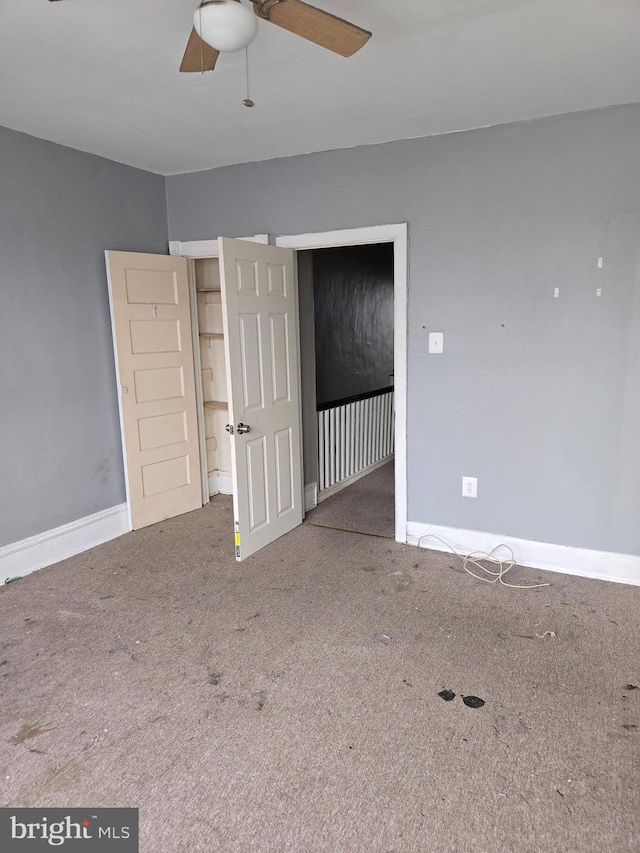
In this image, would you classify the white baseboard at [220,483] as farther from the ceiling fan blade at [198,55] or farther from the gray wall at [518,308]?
the ceiling fan blade at [198,55]

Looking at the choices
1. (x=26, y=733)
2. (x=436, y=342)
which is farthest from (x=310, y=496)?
(x=26, y=733)

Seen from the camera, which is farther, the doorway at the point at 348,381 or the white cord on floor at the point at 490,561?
the doorway at the point at 348,381

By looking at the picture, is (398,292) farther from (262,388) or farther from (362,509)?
(362,509)

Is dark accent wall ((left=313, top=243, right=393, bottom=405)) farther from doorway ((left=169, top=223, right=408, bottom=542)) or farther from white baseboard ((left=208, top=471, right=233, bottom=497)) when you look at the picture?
doorway ((left=169, top=223, right=408, bottom=542))

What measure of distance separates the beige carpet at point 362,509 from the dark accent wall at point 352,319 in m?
0.94

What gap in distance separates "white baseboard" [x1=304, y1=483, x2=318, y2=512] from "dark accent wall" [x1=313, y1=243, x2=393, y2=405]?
1.08 m

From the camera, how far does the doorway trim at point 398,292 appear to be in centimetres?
338

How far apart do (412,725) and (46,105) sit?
3.24 m

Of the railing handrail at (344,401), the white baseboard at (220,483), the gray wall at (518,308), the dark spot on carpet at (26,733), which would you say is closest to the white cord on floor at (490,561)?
the gray wall at (518,308)

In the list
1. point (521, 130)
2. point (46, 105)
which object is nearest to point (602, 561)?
point (521, 130)

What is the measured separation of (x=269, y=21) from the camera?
161cm

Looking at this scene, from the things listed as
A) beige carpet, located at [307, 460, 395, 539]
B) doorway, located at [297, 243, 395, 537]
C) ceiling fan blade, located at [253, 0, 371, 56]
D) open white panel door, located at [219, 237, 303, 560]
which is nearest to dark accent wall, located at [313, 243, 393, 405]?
doorway, located at [297, 243, 395, 537]

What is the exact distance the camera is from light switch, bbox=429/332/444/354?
336 centimetres

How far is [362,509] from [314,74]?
2.99 meters
